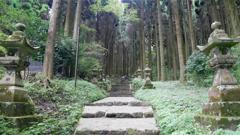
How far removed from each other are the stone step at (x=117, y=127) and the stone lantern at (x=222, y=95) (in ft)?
3.69

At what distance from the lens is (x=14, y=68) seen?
9.96 feet

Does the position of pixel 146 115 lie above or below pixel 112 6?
below

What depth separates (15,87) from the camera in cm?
291

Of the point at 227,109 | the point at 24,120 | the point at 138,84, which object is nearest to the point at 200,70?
the point at 138,84

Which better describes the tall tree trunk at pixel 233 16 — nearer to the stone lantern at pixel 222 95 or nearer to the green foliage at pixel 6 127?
the stone lantern at pixel 222 95

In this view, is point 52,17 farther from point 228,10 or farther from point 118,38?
point 118,38

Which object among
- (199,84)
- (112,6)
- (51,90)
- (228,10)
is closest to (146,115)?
(51,90)

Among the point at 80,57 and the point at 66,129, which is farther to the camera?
the point at 80,57

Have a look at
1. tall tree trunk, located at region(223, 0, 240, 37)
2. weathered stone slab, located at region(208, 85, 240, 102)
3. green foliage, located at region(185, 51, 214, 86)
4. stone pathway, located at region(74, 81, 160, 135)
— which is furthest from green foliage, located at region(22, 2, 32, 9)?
weathered stone slab, located at region(208, 85, 240, 102)

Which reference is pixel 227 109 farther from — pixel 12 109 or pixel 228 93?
pixel 12 109

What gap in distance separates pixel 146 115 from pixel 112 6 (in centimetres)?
1472

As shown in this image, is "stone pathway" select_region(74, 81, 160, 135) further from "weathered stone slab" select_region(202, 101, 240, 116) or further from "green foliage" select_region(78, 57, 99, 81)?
"green foliage" select_region(78, 57, 99, 81)

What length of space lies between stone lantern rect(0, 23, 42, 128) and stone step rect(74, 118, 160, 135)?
41.6 inches

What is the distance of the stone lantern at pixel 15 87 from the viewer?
9.09 ft
